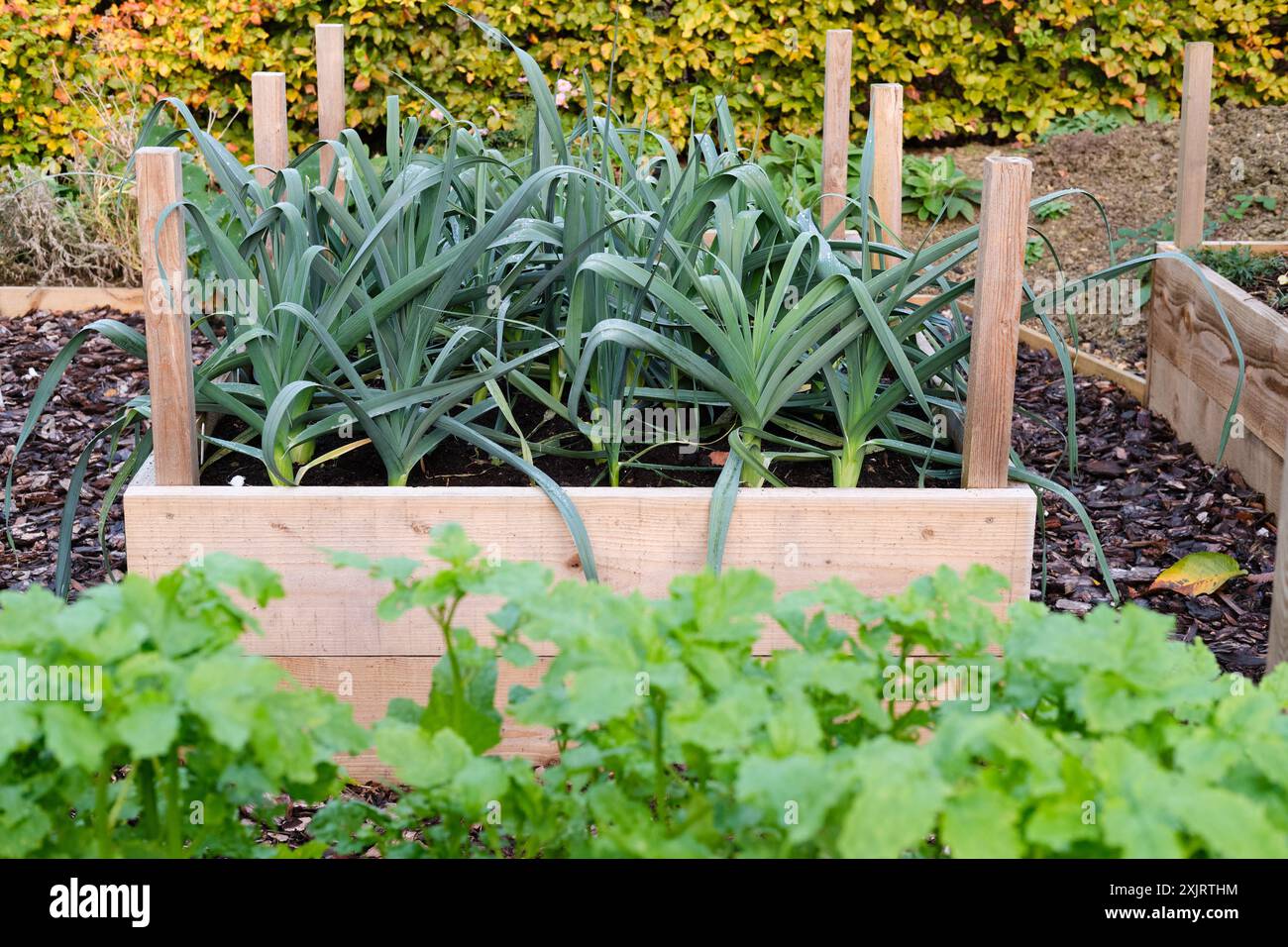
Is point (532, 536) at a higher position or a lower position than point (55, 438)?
higher

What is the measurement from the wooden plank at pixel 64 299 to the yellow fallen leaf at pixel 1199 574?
3253 millimetres

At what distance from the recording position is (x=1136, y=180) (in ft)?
17.6

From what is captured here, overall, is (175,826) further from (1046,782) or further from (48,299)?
(48,299)

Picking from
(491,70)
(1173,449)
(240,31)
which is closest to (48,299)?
(240,31)

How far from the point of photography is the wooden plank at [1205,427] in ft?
9.07

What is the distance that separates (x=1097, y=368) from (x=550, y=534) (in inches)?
101

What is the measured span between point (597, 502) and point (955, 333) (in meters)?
0.83

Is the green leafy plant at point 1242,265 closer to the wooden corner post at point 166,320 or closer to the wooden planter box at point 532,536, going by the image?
the wooden planter box at point 532,536

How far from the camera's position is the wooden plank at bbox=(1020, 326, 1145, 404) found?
358 centimetres

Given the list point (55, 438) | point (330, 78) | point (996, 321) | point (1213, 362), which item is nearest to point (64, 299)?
point (55, 438)

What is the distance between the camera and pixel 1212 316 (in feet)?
9.87

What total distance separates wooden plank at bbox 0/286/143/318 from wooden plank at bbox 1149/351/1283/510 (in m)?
3.17

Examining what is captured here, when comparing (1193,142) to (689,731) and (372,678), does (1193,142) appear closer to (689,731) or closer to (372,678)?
(372,678)

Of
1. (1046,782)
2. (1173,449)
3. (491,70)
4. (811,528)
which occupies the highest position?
(491,70)
